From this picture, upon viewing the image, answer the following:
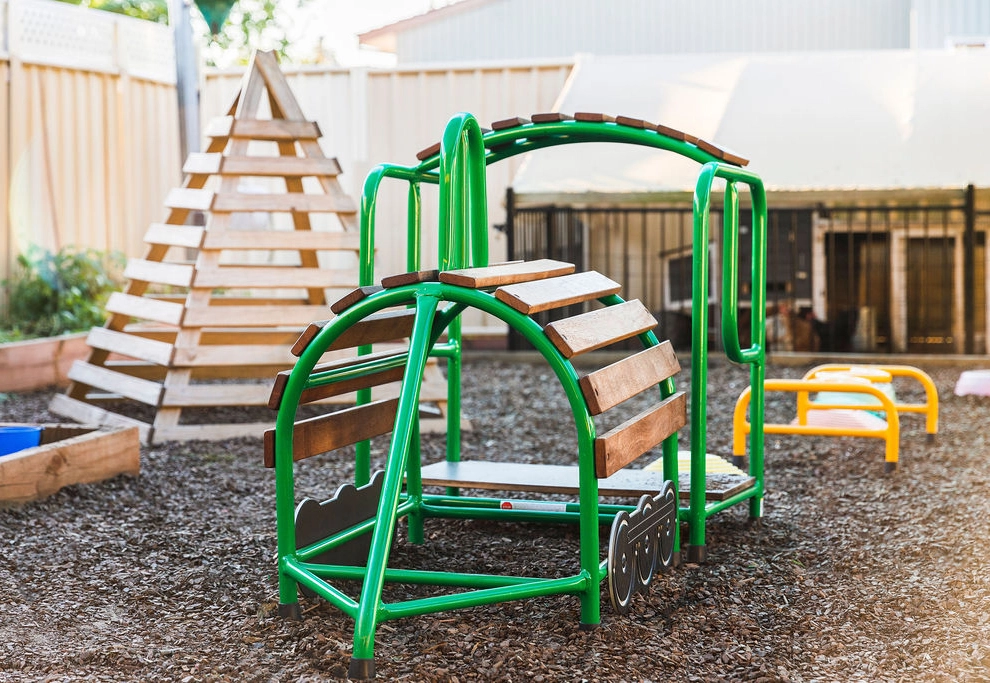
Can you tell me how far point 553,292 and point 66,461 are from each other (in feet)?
7.39

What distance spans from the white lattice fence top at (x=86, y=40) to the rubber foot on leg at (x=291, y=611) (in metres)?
7.42

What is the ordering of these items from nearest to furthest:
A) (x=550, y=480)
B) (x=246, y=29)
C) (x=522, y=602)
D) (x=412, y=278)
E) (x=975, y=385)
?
(x=412, y=278) < (x=522, y=602) < (x=550, y=480) < (x=975, y=385) < (x=246, y=29)

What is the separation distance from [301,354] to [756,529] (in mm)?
1765

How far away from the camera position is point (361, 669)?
2170 mm

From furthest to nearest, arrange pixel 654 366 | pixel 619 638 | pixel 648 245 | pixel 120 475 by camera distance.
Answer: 1. pixel 648 245
2. pixel 120 475
3. pixel 654 366
4. pixel 619 638

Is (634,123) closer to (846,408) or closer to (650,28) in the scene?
(846,408)

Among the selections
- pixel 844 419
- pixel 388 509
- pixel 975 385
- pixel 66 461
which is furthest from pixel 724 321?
pixel 975 385

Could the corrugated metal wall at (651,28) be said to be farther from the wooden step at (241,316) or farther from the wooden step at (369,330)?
the wooden step at (369,330)

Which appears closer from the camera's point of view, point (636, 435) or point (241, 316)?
point (636, 435)

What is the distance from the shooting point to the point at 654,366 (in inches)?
111

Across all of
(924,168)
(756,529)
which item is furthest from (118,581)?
(924,168)

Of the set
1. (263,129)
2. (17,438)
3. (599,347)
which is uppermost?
(263,129)

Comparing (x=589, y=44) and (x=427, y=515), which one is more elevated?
(x=589, y=44)

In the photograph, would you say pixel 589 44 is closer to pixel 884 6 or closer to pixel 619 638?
pixel 884 6
